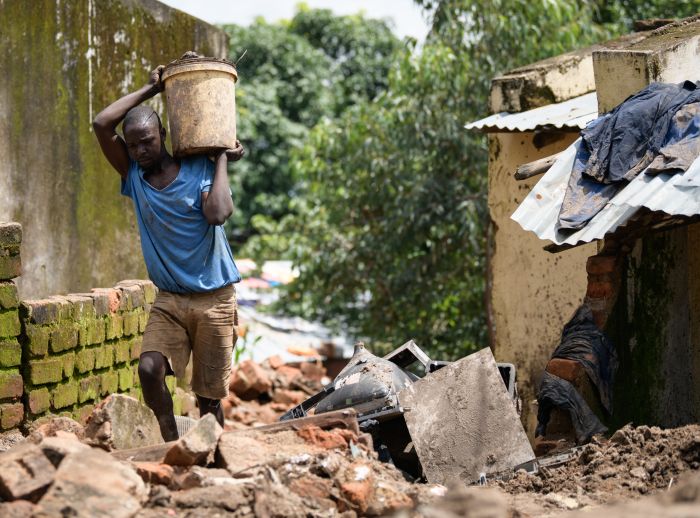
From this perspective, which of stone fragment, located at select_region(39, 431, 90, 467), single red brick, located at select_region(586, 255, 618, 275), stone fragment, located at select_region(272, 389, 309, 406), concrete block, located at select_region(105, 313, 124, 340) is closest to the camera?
stone fragment, located at select_region(39, 431, 90, 467)

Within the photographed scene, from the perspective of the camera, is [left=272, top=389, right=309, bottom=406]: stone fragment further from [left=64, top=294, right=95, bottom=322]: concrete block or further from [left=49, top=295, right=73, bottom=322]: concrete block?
[left=49, top=295, right=73, bottom=322]: concrete block

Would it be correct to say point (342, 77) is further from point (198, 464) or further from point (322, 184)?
point (198, 464)

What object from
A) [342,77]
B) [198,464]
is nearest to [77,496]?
[198,464]

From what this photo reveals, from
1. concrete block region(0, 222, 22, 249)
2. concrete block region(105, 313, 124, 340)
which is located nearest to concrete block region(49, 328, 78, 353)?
concrete block region(105, 313, 124, 340)

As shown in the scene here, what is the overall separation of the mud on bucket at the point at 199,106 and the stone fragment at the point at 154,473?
6.31ft

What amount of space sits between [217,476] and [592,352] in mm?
2667

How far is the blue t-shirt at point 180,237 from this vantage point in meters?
5.48

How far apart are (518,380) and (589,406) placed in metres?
2.88

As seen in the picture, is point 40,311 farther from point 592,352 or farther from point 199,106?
point 592,352

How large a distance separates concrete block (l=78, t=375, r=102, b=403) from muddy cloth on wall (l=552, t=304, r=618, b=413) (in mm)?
2785

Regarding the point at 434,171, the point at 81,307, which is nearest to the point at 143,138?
the point at 81,307

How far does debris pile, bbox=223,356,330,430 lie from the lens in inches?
394

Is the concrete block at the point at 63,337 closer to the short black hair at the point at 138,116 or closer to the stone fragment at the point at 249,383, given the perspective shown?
the short black hair at the point at 138,116

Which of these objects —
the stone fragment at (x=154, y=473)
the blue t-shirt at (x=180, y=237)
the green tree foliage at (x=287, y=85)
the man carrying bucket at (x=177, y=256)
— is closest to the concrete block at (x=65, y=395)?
the man carrying bucket at (x=177, y=256)
